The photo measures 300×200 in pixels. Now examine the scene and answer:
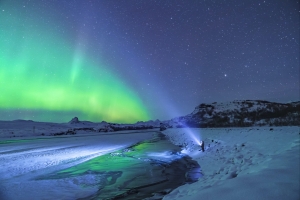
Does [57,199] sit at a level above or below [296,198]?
below

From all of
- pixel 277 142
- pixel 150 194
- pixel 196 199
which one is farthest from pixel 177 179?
pixel 277 142

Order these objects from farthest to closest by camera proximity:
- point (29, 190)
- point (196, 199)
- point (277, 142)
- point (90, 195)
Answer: point (277, 142) < point (29, 190) < point (90, 195) < point (196, 199)

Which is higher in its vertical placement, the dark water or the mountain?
the mountain

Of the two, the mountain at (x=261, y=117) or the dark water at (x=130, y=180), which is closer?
the dark water at (x=130, y=180)

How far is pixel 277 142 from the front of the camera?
1119 centimetres

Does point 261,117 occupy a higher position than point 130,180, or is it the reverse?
point 261,117

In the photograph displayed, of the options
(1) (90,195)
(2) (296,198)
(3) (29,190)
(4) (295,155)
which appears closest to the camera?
(2) (296,198)

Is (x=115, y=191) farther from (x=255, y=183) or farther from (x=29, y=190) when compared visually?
(x=255, y=183)

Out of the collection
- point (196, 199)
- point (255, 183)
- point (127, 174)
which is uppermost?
point (255, 183)

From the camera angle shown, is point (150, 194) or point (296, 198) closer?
point (296, 198)

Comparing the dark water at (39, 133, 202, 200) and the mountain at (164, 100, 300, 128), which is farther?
the mountain at (164, 100, 300, 128)

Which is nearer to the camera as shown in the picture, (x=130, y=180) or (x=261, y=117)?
(x=130, y=180)

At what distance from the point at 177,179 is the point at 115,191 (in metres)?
3.27

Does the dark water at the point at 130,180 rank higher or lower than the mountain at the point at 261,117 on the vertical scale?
lower
